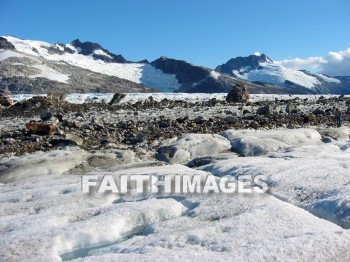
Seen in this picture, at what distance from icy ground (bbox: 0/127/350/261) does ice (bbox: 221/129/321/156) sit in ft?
4.79

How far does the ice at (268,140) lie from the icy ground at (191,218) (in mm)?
1459

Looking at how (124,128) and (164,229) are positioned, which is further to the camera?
(124,128)

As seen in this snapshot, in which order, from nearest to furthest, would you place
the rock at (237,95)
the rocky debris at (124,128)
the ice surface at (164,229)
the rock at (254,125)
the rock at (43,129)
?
the ice surface at (164,229) < the rocky debris at (124,128) < the rock at (43,129) < the rock at (254,125) < the rock at (237,95)

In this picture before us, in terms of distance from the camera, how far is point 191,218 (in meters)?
6.29

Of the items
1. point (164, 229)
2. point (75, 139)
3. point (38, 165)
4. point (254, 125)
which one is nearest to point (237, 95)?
point (254, 125)

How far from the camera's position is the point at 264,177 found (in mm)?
8273

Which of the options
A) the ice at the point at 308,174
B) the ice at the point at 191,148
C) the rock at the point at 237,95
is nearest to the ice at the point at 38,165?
the ice at the point at 191,148

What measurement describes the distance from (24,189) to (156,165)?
143 inches

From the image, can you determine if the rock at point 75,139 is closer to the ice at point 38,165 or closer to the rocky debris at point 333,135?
the ice at point 38,165

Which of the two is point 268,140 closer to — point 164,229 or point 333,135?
point 333,135

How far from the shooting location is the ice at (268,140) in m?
12.1

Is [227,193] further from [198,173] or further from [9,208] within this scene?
[9,208]

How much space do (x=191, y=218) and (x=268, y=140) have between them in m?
7.04

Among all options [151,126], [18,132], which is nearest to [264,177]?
[151,126]
